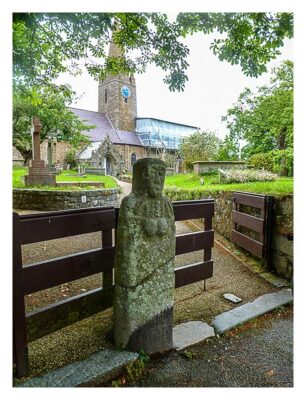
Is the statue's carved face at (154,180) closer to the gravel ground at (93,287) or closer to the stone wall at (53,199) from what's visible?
the gravel ground at (93,287)

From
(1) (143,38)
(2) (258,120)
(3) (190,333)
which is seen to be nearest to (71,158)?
(2) (258,120)

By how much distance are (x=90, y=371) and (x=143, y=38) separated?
276 centimetres

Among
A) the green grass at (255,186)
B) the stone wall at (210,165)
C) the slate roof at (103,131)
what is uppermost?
the slate roof at (103,131)

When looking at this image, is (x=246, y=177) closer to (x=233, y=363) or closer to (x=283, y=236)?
(x=283, y=236)

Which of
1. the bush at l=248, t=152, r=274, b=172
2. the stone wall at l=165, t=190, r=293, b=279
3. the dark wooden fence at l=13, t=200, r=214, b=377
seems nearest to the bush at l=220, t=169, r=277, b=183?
the bush at l=248, t=152, r=274, b=172

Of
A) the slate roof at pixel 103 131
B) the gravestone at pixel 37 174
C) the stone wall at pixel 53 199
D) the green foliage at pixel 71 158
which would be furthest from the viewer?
the slate roof at pixel 103 131

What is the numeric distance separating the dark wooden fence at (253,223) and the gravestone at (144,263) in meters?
2.20

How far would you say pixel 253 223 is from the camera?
151 inches

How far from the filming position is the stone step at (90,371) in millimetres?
1531

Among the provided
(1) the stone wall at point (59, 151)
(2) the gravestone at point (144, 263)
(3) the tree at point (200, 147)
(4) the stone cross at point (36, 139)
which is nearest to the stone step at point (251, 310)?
(2) the gravestone at point (144, 263)

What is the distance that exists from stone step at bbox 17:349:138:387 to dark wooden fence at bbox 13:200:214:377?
19cm

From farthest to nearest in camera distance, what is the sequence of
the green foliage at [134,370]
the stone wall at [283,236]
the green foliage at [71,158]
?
1. the green foliage at [71,158]
2. the stone wall at [283,236]
3. the green foliage at [134,370]

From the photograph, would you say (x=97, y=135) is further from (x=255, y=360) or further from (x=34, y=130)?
(x=255, y=360)

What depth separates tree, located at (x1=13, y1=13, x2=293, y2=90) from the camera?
6.21 ft
